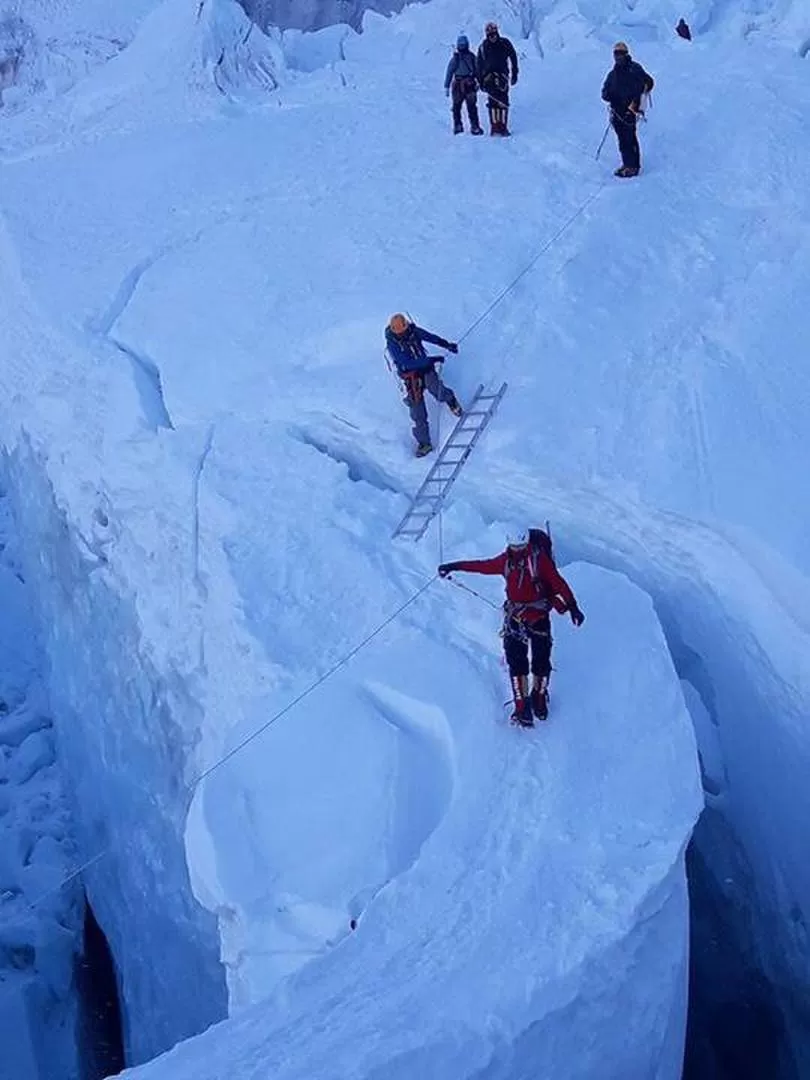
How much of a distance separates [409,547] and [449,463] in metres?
Result: 0.73

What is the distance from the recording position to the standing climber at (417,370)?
24.9 ft

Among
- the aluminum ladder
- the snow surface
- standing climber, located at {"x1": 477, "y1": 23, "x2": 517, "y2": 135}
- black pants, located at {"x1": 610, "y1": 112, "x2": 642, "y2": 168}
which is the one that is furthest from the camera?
standing climber, located at {"x1": 477, "y1": 23, "x2": 517, "y2": 135}

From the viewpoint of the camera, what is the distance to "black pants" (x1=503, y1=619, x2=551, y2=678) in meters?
5.55

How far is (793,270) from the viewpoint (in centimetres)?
826

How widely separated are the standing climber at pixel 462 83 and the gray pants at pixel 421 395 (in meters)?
3.97

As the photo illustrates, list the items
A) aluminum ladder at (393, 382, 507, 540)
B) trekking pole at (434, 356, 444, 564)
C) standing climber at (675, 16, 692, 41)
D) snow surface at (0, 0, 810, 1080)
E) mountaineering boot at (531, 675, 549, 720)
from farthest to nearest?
standing climber at (675, 16, 692, 41), aluminum ladder at (393, 382, 507, 540), trekking pole at (434, 356, 444, 564), mountaineering boot at (531, 675, 549, 720), snow surface at (0, 0, 810, 1080)

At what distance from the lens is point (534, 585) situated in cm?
548

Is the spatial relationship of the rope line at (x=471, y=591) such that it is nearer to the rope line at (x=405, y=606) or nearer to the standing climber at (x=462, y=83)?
the rope line at (x=405, y=606)

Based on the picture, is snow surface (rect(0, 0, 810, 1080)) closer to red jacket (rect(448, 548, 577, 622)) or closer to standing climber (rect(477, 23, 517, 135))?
standing climber (rect(477, 23, 517, 135))

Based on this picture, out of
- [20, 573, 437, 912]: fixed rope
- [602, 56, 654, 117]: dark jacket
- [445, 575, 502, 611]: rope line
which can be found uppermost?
[602, 56, 654, 117]: dark jacket

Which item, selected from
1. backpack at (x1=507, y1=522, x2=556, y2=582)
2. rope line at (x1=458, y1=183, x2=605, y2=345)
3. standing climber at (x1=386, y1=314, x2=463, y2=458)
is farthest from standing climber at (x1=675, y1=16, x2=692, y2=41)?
backpack at (x1=507, y1=522, x2=556, y2=582)

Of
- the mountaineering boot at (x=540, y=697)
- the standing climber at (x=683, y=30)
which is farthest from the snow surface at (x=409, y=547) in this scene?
the standing climber at (x=683, y=30)

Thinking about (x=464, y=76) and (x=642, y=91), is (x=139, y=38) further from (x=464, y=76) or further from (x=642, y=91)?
(x=642, y=91)

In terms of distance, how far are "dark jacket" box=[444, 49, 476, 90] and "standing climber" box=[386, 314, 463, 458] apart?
379cm
